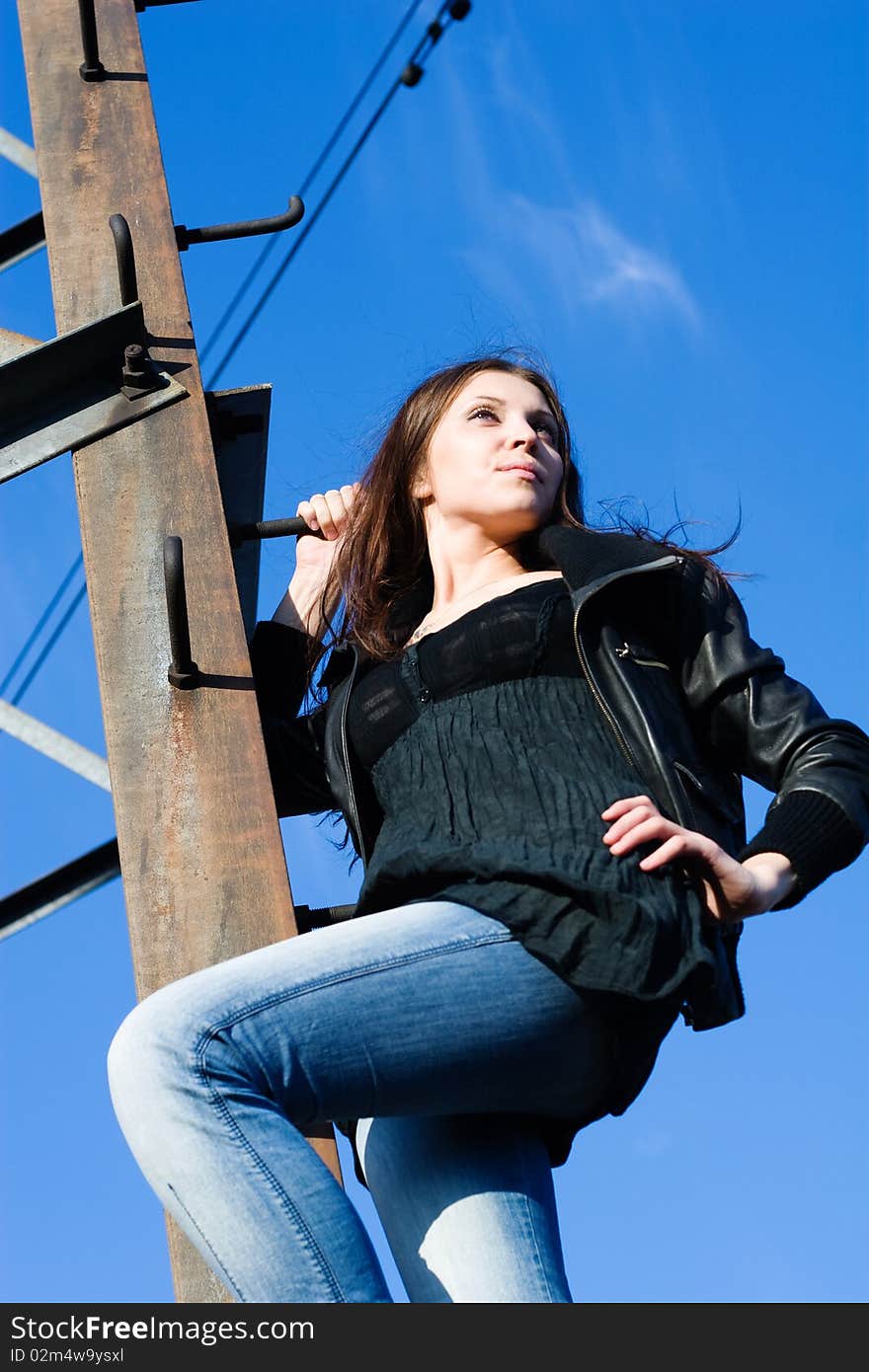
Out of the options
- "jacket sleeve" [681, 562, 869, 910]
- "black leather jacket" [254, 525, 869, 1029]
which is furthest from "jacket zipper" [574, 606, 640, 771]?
"jacket sleeve" [681, 562, 869, 910]

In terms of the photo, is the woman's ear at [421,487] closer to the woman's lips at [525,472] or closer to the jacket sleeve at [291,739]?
the woman's lips at [525,472]

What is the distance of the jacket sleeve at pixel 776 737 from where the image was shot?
2.52m

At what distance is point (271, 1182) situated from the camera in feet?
6.51

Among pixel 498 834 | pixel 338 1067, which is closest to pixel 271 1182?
pixel 338 1067

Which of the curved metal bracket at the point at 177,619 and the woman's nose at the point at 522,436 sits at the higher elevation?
the woman's nose at the point at 522,436

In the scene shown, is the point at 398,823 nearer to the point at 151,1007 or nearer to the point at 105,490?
the point at 151,1007

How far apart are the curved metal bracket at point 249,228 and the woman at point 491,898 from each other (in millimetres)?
867

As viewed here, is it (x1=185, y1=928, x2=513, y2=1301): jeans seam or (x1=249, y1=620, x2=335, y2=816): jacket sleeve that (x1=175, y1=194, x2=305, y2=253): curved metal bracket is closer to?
(x1=249, y1=620, x2=335, y2=816): jacket sleeve

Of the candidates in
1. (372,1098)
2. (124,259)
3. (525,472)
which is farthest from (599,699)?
(124,259)

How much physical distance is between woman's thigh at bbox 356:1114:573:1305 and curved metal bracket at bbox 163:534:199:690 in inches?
34.3

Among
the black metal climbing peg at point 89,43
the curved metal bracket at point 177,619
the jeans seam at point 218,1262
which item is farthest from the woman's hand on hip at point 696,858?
the black metal climbing peg at point 89,43

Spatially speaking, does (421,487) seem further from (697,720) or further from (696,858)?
(696,858)
